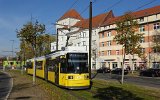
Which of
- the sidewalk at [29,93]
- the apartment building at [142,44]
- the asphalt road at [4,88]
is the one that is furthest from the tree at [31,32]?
the apartment building at [142,44]

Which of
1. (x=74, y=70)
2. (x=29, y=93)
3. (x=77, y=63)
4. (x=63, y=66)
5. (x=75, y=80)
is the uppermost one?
(x=77, y=63)

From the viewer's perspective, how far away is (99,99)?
55.4 feet

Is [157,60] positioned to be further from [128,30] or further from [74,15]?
[74,15]

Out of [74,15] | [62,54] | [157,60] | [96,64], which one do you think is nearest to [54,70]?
[62,54]

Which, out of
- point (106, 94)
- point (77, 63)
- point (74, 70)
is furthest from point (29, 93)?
point (106, 94)

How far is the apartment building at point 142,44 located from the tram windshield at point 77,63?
38647mm

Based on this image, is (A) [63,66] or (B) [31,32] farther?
(B) [31,32]

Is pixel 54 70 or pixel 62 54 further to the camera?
pixel 54 70

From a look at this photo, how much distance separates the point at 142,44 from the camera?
7275cm

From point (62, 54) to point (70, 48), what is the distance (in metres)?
0.75

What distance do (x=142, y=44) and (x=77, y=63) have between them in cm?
5162

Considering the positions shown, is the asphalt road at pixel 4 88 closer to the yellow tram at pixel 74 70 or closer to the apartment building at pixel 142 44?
the yellow tram at pixel 74 70

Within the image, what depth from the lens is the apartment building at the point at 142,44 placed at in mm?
68938

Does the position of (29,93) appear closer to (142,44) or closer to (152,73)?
(152,73)
